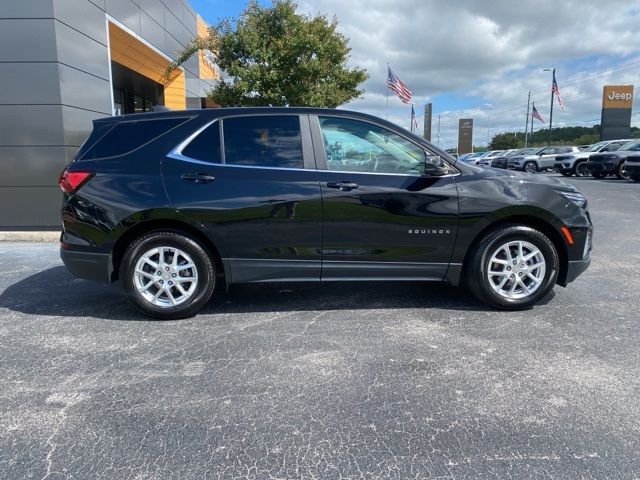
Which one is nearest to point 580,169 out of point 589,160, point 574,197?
point 589,160

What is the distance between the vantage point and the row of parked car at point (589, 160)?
19.3m

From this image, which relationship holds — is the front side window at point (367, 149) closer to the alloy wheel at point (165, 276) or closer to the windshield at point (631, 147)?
the alloy wheel at point (165, 276)

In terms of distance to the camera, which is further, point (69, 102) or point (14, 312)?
point (69, 102)

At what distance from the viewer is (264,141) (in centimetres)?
416

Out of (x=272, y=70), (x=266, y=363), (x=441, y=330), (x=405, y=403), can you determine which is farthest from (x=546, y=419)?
(x=272, y=70)

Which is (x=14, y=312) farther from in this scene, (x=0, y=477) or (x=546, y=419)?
(x=546, y=419)

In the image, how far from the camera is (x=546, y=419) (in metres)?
2.63

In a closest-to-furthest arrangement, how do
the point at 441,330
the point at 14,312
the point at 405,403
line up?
the point at 405,403 → the point at 441,330 → the point at 14,312

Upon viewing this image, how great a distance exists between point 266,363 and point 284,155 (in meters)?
1.81

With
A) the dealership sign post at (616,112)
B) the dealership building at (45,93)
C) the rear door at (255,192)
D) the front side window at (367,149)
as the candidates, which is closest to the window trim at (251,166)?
the rear door at (255,192)

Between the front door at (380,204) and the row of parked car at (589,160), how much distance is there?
10074mm

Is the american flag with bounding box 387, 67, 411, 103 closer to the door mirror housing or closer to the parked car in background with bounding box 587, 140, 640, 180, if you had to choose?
the parked car in background with bounding box 587, 140, 640, 180

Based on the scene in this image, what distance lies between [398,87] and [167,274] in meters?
19.0

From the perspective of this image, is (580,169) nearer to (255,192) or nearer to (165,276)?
(255,192)
